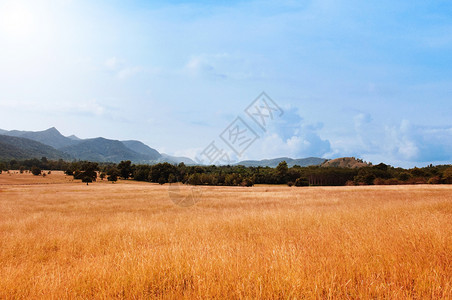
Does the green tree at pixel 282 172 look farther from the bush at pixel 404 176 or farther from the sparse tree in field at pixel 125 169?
the sparse tree in field at pixel 125 169

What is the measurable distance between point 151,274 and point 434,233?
6195 millimetres

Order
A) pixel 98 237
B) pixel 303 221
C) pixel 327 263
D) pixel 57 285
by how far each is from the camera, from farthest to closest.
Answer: pixel 303 221
pixel 98 237
pixel 327 263
pixel 57 285

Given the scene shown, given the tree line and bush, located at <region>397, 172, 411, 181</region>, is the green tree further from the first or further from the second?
bush, located at <region>397, 172, 411, 181</region>

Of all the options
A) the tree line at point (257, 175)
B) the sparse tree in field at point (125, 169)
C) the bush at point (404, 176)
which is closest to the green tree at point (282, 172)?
the tree line at point (257, 175)

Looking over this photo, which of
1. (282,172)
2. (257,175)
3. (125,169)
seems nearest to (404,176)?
(282,172)

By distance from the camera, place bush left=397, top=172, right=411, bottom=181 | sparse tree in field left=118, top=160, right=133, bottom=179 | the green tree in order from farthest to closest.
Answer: the green tree, sparse tree in field left=118, top=160, right=133, bottom=179, bush left=397, top=172, right=411, bottom=181

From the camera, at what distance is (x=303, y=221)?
9.46m

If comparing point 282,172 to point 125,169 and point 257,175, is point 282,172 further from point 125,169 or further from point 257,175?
point 125,169

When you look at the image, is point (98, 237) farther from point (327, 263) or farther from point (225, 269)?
point (327, 263)

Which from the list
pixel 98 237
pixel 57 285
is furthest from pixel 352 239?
pixel 98 237

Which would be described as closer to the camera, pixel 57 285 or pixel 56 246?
pixel 57 285

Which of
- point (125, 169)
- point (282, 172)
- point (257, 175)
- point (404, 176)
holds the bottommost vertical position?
point (257, 175)

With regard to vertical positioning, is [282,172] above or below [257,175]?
above

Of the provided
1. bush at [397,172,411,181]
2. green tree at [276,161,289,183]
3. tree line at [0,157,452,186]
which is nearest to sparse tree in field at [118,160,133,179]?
tree line at [0,157,452,186]
